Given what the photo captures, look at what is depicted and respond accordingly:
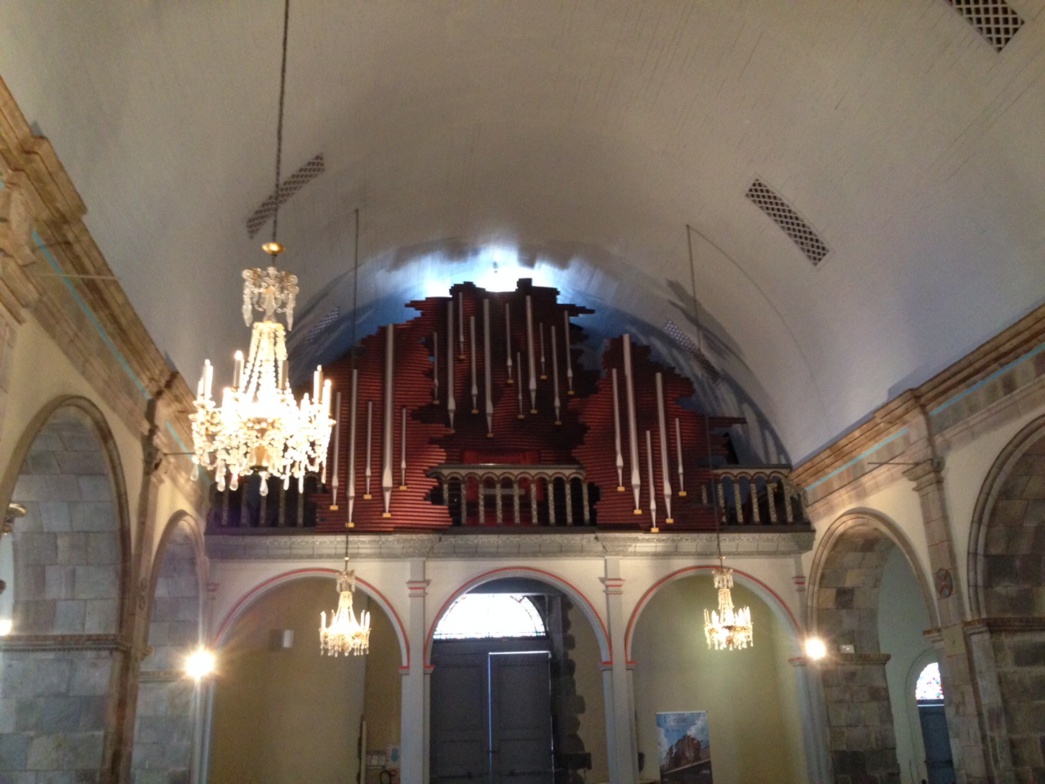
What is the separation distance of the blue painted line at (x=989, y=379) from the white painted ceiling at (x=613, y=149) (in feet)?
1.27

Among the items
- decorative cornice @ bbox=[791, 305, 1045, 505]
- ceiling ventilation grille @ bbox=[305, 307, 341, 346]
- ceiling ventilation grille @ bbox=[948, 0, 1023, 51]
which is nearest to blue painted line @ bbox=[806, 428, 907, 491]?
decorative cornice @ bbox=[791, 305, 1045, 505]

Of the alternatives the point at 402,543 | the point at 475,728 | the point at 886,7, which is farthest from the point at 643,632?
the point at 886,7

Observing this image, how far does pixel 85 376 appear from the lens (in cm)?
799

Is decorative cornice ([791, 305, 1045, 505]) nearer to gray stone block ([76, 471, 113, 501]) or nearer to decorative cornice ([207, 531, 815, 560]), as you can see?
decorative cornice ([207, 531, 815, 560])

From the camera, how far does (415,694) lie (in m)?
12.5

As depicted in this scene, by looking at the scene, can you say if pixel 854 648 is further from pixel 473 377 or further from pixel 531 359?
pixel 473 377

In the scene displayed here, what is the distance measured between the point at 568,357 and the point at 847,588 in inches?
208

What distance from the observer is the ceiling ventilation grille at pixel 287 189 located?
11.0m

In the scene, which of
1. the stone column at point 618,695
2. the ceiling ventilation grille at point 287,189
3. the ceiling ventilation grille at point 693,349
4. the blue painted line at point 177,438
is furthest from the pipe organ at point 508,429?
the ceiling ventilation grille at point 287,189

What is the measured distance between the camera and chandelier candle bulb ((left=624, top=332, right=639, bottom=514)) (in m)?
13.5

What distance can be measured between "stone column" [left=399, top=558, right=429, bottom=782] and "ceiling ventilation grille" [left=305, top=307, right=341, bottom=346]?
4297 millimetres

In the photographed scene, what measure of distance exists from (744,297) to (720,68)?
3786 mm

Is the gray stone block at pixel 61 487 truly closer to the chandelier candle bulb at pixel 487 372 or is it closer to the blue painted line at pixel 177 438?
the blue painted line at pixel 177 438

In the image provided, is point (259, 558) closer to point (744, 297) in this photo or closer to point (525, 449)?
point (525, 449)
